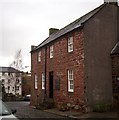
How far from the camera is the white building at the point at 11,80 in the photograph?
6745cm

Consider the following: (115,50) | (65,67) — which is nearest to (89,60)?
(115,50)

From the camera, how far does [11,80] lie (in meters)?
71.4

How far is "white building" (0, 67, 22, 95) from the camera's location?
221ft

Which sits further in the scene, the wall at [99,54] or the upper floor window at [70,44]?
the upper floor window at [70,44]

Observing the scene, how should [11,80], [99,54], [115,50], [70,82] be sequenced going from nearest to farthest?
[99,54], [115,50], [70,82], [11,80]


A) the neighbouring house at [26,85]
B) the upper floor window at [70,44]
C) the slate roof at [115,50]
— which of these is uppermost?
the upper floor window at [70,44]

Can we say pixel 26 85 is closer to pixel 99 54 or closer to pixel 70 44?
pixel 70 44

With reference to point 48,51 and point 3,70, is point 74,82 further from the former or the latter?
point 3,70

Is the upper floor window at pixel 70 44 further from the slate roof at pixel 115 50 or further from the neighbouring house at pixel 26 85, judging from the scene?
the neighbouring house at pixel 26 85

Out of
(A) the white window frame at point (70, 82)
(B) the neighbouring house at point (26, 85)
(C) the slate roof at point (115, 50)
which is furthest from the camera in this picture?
(B) the neighbouring house at point (26, 85)

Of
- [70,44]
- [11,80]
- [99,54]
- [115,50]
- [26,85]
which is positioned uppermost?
[70,44]

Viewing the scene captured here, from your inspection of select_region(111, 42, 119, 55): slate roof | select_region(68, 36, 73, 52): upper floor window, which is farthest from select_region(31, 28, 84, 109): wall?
select_region(111, 42, 119, 55): slate roof

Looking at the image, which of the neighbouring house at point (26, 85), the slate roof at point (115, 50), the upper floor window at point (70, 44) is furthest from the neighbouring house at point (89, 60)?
the neighbouring house at point (26, 85)

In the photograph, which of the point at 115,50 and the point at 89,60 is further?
the point at 115,50
